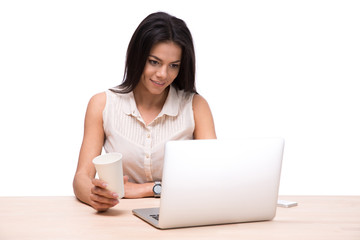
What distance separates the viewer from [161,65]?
2.34m

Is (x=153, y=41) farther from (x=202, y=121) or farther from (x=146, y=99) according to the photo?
(x=202, y=121)

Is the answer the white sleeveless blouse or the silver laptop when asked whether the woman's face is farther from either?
the silver laptop

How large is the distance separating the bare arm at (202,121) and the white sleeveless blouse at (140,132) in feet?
0.10

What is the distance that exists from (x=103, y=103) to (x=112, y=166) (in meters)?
0.95

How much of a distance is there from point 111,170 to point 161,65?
0.87 metres

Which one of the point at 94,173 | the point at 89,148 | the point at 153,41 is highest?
the point at 153,41

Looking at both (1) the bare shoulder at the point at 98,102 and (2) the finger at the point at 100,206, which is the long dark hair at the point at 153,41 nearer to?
(1) the bare shoulder at the point at 98,102

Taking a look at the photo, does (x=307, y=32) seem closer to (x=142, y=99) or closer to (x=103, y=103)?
(x=142, y=99)

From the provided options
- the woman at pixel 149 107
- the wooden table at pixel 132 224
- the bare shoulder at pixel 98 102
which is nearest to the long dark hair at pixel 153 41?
the woman at pixel 149 107

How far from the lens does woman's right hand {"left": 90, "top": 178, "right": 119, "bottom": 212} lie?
65.6 inches

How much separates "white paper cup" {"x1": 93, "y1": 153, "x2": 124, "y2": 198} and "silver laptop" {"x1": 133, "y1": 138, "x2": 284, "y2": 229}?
0.14 metres

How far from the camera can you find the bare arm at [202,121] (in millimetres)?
2578

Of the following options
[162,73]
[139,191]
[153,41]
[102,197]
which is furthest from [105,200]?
[153,41]

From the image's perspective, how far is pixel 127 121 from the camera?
2.52m
